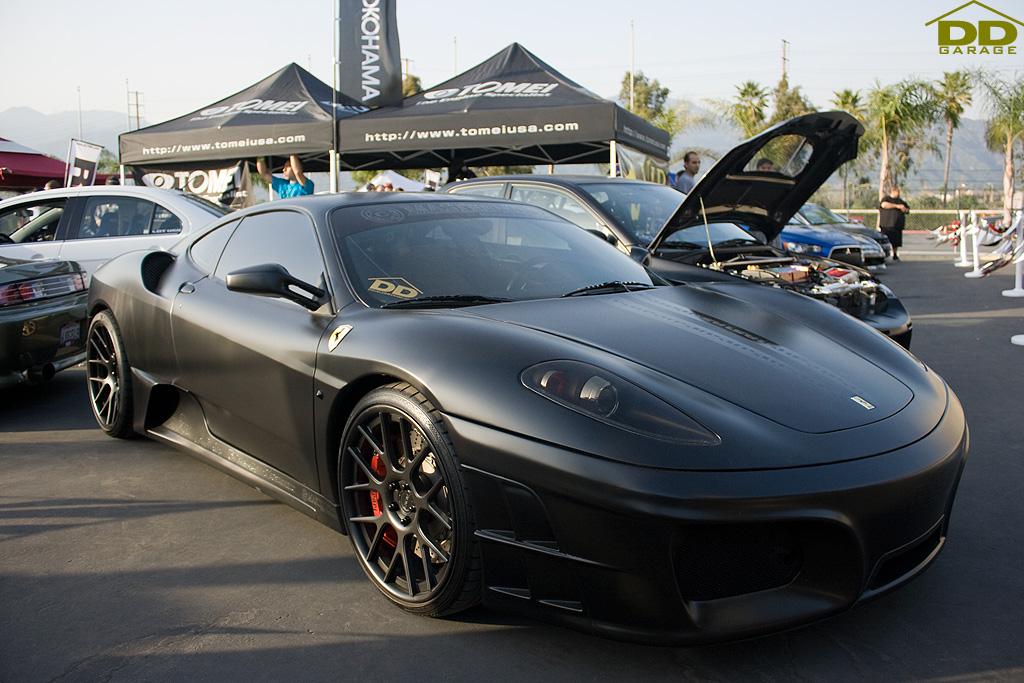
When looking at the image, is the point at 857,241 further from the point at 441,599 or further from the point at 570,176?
the point at 441,599

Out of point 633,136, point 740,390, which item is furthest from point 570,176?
point 633,136

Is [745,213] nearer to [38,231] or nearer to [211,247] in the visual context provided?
[211,247]

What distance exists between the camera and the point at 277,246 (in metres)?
3.34

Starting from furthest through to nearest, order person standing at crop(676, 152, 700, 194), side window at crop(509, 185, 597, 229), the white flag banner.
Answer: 1. the white flag banner
2. person standing at crop(676, 152, 700, 194)
3. side window at crop(509, 185, 597, 229)

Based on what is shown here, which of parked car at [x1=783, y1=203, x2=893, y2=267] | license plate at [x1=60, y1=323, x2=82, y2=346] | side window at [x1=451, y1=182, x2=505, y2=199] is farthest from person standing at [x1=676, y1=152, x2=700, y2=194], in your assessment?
license plate at [x1=60, y1=323, x2=82, y2=346]

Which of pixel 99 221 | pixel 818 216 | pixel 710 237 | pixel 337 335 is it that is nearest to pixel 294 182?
pixel 99 221

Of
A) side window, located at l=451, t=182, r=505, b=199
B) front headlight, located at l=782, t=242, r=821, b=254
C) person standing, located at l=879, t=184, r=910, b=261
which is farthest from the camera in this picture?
person standing, located at l=879, t=184, r=910, b=261

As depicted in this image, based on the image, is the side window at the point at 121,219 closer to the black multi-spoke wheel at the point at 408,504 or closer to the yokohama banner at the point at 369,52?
the black multi-spoke wheel at the point at 408,504

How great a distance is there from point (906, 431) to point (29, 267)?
5.16 metres

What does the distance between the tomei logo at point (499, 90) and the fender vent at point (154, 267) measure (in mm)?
8391

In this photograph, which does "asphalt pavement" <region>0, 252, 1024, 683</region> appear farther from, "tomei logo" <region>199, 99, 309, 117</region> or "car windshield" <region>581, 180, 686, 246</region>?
"tomei logo" <region>199, 99, 309, 117</region>

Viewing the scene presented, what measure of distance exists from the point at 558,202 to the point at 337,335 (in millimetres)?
3669

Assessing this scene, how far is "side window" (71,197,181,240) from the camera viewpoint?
6.76 meters

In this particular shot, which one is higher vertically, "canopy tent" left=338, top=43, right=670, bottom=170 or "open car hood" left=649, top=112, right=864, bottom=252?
"canopy tent" left=338, top=43, right=670, bottom=170
